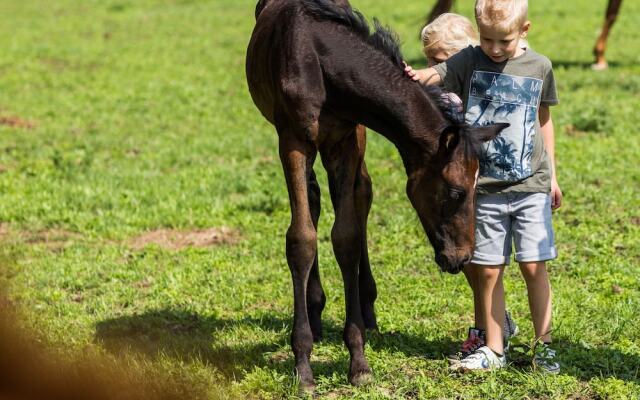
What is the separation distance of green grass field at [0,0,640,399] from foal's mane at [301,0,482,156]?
122 centimetres


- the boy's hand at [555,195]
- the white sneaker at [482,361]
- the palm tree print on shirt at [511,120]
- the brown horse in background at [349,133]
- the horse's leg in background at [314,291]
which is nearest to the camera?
the brown horse in background at [349,133]

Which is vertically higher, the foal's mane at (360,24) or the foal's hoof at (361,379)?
the foal's mane at (360,24)

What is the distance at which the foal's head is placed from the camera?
161 inches

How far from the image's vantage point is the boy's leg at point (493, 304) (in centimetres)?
459

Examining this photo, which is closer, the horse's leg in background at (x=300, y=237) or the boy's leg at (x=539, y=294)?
the horse's leg in background at (x=300, y=237)

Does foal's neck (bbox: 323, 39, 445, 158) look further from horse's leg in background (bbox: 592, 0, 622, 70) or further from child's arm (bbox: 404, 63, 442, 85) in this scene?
horse's leg in background (bbox: 592, 0, 622, 70)

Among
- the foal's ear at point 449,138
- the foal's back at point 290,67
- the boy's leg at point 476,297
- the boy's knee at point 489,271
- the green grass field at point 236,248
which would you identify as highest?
the foal's back at point 290,67

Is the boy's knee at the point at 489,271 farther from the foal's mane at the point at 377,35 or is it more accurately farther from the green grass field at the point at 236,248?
the foal's mane at the point at 377,35

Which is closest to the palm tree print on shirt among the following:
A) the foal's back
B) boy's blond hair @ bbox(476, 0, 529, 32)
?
boy's blond hair @ bbox(476, 0, 529, 32)

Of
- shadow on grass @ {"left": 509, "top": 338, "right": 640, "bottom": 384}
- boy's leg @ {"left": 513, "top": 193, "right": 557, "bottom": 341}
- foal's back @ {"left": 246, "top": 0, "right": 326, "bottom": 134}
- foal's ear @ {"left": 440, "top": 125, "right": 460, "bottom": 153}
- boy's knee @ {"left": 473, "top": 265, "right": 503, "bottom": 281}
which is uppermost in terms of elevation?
foal's back @ {"left": 246, "top": 0, "right": 326, "bottom": 134}

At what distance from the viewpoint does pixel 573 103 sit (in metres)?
10.8

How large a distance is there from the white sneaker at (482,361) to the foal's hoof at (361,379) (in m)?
0.44

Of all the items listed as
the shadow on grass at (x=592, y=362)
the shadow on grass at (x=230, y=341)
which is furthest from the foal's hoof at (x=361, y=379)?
the shadow on grass at (x=592, y=362)

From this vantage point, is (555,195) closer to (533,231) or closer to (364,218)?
(533,231)
